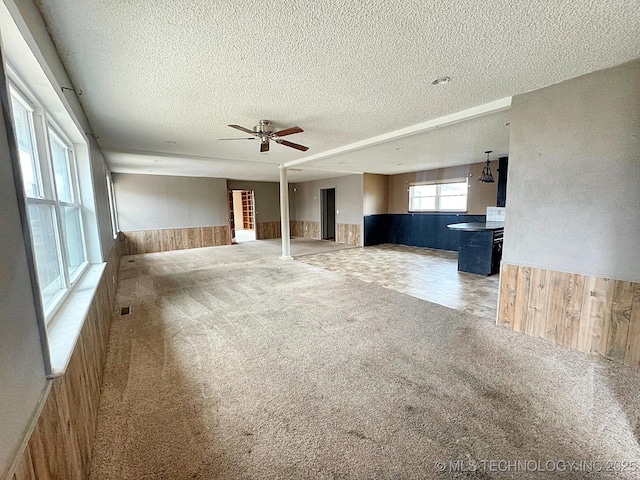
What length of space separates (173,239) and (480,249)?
8.43m

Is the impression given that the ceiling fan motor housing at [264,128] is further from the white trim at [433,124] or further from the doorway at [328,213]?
the doorway at [328,213]

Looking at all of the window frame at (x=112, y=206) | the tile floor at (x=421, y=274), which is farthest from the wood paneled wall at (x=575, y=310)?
the window frame at (x=112, y=206)

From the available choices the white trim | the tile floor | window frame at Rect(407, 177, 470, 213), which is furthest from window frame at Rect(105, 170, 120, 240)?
window frame at Rect(407, 177, 470, 213)

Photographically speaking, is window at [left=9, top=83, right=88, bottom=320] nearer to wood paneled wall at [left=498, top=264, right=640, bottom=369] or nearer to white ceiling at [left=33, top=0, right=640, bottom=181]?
white ceiling at [left=33, top=0, right=640, bottom=181]

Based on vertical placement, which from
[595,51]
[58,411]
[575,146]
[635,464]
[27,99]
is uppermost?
[595,51]

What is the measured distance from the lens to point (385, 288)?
13.9 feet

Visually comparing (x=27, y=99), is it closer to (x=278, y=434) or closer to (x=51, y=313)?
(x=51, y=313)

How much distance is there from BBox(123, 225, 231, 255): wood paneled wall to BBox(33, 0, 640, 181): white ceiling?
520cm

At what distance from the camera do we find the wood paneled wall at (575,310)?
7.19 feet

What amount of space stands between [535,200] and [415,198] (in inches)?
232

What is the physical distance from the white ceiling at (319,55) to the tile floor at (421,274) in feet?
7.88

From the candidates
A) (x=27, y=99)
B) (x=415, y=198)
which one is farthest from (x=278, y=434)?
(x=415, y=198)

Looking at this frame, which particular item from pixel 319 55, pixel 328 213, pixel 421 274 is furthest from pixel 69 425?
pixel 328 213

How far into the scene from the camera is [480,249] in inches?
201
